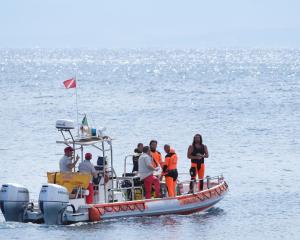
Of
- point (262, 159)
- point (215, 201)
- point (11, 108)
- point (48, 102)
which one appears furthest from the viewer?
point (48, 102)

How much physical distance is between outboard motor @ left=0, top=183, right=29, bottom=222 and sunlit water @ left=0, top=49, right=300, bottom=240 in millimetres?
243

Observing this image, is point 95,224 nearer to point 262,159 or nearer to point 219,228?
point 219,228

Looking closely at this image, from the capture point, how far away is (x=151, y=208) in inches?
1089

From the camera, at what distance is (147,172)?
27.7m

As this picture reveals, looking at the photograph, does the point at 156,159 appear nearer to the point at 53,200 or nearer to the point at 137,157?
the point at 137,157

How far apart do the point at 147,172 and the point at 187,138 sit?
61.3ft

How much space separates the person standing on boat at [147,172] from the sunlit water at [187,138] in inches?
27.4

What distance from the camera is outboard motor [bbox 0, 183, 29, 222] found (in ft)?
88.5

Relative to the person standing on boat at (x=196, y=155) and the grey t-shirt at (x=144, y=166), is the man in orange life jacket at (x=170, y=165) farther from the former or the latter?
the person standing on boat at (x=196, y=155)

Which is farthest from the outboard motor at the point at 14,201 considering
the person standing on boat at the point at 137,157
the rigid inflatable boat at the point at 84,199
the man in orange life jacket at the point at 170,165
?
the man in orange life jacket at the point at 170,165

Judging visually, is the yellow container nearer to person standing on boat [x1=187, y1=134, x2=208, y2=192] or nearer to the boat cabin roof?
the boat cabin roof

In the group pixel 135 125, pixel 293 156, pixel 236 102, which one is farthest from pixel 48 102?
pixel 293 156

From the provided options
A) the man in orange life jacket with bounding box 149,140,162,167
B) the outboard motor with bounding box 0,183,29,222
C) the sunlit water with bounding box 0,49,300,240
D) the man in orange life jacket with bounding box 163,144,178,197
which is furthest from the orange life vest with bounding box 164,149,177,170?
the outboard motor with bounding box 0,183,29,222

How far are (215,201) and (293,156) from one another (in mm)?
11487
